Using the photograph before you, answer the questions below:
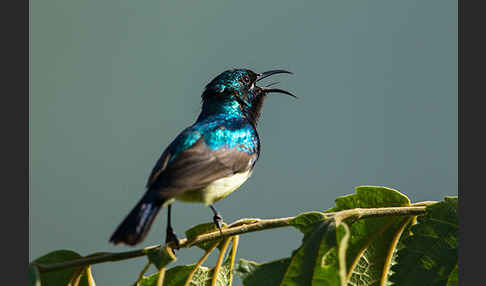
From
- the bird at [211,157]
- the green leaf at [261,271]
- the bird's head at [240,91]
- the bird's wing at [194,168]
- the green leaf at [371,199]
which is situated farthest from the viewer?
the bird's head at [240,91]

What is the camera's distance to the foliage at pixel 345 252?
2.20 metres

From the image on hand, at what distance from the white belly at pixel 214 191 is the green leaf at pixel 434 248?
5.00 feet

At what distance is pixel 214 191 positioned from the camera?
3863 mm

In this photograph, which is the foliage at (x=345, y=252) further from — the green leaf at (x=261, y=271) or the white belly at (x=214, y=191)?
the white belly at (x=214, y=191)

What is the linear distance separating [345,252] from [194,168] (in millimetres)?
1546

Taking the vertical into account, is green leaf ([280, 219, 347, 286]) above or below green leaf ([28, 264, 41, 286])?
above

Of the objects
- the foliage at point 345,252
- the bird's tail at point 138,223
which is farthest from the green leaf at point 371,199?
the bird's tail at point 138,223

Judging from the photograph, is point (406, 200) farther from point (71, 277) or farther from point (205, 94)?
point (205, 94)

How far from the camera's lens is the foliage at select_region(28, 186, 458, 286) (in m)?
2.20

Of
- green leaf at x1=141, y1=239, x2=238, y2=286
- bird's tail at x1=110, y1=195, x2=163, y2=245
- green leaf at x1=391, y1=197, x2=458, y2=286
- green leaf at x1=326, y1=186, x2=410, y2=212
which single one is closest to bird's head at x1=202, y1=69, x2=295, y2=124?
bird's tail at x1=110, y1=195, x2=163, y2=245

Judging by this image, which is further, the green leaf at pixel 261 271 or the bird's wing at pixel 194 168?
the bird's wing at pixel 194 168

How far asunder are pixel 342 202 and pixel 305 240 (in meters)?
0.44

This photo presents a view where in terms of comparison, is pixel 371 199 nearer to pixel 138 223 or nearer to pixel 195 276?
pixel 195 276

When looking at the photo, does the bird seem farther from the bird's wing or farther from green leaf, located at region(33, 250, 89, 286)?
green leaf, located at region(33, 250, 89, 286)
